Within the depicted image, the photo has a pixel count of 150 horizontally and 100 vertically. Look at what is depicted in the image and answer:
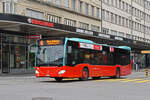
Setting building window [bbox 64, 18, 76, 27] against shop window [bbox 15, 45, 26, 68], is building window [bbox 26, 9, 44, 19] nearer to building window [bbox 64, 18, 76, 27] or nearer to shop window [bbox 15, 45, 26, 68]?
shop window [bbox 15, 45, 26, 68]

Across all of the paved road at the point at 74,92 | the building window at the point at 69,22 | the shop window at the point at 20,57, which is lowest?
Answer: the paved road at the point at 74,92

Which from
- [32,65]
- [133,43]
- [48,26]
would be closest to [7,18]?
[48,26]

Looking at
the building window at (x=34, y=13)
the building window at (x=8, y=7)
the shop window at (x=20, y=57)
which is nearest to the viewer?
the building window at (x=8, y=7)

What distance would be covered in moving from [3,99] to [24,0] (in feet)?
A: 85.9

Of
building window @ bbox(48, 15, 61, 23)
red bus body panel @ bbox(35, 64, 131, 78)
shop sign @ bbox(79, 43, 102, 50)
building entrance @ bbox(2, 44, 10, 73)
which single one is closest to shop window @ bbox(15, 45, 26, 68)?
building entrance @ bbox(2, 44, 10, 73)

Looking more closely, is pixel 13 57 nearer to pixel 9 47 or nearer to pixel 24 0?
pixel 9 47

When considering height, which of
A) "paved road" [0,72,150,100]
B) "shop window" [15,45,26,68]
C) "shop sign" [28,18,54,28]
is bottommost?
"paved road" [0,72,150,100]

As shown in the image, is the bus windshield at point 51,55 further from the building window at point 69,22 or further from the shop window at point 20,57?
the building window at point 69,22

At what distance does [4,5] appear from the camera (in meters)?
32.3

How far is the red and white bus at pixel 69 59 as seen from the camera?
18.2 meters

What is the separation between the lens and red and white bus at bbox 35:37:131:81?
1822 centimetres

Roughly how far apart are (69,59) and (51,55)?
1151mm

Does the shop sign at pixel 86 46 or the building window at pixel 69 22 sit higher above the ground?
the building window at pixel 69 22

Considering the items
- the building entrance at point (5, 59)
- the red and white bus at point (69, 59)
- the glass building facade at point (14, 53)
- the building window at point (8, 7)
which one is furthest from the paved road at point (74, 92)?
the building window at point (8, 7)
